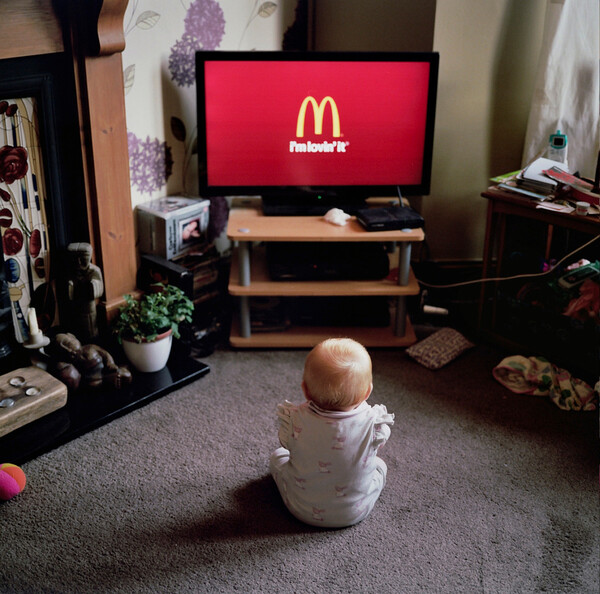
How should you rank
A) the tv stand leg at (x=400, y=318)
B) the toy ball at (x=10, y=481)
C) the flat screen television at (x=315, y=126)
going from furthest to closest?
the tv stand leg at (x=400, y=318) < the flat screen television at (x=315, y=126) < the toy ball at (x=10, y=481)

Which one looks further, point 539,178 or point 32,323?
point 539,178

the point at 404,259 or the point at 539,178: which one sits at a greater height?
the point at 539,178

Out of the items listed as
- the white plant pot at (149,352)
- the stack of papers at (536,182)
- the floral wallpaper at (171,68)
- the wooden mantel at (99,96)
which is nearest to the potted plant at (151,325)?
the white plant pot at (149,352)

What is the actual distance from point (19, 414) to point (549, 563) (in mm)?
1507

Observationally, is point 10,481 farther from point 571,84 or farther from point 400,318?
point 571,84

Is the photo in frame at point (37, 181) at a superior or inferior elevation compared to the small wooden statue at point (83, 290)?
superior

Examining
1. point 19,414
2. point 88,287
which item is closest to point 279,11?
point 88,287

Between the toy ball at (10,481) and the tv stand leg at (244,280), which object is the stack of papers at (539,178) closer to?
the tv stand leg at (244,280)

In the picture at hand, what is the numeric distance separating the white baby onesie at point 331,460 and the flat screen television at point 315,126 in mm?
1177

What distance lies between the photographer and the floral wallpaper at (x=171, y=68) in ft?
7.95

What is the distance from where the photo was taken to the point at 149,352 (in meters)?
2.35

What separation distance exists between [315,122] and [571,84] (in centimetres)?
98

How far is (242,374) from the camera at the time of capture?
8.12 feet

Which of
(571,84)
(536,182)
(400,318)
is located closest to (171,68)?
Result: (400,318)
